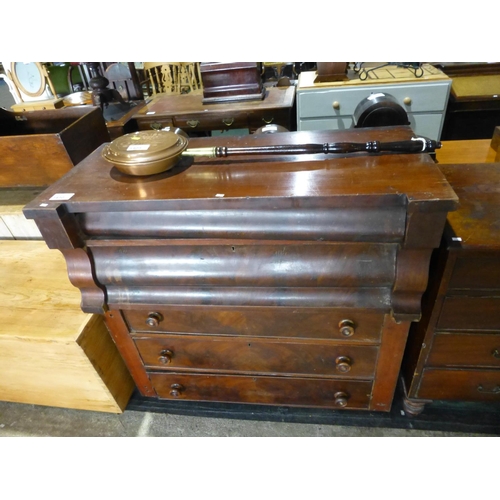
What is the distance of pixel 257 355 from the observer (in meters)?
1.39

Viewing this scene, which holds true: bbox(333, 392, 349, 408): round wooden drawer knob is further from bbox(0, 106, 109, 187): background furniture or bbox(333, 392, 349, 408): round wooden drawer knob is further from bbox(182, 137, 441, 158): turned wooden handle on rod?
bbox(0, 106, 109, 187): background furniture

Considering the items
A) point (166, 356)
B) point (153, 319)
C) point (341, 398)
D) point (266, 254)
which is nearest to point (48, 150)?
point (153, 319)

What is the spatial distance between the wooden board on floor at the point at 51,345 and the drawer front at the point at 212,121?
4.59 feet

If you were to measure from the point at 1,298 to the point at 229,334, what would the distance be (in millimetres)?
1078

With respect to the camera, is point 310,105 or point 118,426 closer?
point 118,426

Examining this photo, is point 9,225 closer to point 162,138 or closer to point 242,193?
point 162,138

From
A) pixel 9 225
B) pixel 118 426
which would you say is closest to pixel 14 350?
pixel 118 426

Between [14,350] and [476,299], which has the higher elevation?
[476,299]

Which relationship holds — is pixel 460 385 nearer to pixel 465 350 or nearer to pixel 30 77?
pixel 465 350

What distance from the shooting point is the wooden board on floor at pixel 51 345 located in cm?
145

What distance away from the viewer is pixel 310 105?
Answer: 256cm

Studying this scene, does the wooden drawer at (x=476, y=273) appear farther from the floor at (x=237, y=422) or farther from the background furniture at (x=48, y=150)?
the background furniture at (x=48, y=150)

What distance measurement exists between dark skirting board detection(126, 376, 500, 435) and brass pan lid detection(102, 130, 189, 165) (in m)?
1.20

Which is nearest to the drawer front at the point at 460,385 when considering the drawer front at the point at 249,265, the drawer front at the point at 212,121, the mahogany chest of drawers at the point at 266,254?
the mahogany chest of drawers at the point at 266,254
